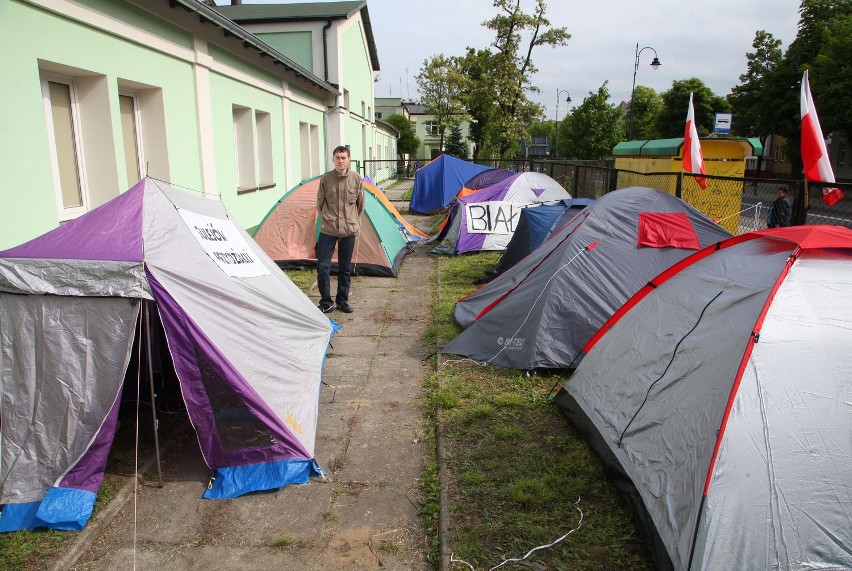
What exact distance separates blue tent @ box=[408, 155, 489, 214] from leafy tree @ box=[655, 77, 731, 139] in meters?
32.1

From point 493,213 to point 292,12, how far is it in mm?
13010

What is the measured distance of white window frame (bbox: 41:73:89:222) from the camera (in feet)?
19.2

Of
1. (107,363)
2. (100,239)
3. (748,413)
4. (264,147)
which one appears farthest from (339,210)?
(264,147)

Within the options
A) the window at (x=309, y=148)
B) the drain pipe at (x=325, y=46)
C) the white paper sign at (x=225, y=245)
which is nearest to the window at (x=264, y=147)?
the window at (x=309, y=148)

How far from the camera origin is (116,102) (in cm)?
670

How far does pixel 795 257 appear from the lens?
3.17 metres

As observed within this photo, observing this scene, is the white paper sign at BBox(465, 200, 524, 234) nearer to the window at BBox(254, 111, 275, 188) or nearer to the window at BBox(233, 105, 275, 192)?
the window at BBox(233, 105, 275, 192)

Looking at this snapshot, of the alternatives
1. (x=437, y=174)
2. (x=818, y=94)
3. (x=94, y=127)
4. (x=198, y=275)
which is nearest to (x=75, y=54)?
(x=94, y=127)

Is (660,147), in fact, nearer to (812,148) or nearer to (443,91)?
(443,91)

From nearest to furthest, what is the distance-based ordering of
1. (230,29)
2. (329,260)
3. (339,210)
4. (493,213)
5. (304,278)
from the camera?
(339,210) < (329,260) < (230,29) < (304,278) < (493,213)

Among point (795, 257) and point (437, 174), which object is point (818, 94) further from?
point (795, 257)

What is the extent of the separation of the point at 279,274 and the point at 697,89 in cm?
4840

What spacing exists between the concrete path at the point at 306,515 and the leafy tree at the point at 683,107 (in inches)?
1808

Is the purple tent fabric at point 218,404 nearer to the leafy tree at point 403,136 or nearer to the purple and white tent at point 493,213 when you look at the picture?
the purple and white tent at point 493,213
